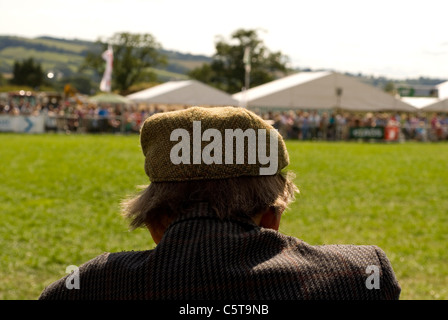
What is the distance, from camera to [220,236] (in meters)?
1.71

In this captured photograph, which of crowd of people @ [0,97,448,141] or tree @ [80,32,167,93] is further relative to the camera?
tree @ [80,32,167,93]

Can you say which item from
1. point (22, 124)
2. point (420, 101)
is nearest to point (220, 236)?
point (22, 124)

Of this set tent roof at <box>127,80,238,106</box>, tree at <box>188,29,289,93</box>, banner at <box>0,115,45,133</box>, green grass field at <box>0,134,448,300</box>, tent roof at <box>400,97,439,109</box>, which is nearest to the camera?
green grass field at <box>0,134,448,300</box>

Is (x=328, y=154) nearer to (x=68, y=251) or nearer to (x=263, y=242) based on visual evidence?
(x=68, y=251)

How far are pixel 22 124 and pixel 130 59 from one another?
6980 centimetres

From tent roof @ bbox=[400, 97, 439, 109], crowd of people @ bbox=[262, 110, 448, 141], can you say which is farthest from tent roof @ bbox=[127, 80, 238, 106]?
tent roof @ bbox=[400, 97, 439, 109]

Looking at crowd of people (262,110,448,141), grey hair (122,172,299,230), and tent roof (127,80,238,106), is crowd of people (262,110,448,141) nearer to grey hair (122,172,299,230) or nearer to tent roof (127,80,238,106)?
tent roof (127,80,238,106)

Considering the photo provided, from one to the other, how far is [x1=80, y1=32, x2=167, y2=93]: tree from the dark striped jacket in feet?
317

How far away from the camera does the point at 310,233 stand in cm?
1012

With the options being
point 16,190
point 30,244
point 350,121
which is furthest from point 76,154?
point 350,121

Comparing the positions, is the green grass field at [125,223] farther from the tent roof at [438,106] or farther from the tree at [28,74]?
the tree at [28,74]

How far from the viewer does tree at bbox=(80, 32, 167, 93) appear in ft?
319

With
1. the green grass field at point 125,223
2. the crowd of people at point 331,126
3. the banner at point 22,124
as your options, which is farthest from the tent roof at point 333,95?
the green grass field at point 125,223
